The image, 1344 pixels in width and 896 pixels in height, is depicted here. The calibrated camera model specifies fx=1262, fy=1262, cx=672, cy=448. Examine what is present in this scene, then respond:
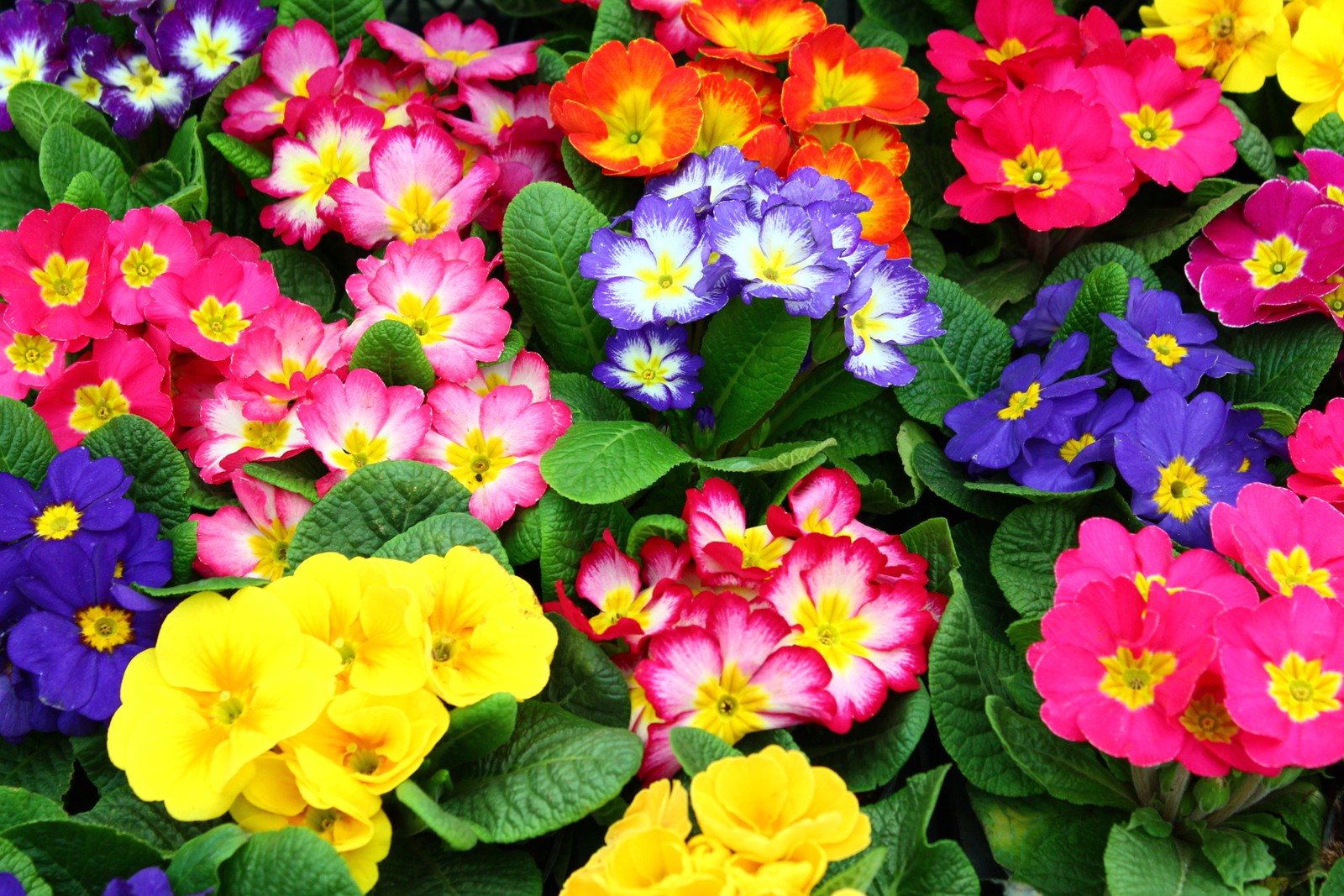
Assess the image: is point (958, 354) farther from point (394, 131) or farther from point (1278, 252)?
point (394, 131)

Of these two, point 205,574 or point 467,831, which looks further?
point 205,574

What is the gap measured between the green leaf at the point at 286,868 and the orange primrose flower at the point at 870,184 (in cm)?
107

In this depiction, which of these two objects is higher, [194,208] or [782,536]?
[194,208]

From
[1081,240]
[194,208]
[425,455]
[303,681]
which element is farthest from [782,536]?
[194,208]

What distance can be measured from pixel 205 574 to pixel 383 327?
356 millimetres

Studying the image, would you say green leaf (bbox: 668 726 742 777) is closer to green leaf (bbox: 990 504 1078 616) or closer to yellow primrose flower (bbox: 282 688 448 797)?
yellow primrose flower (bbox: 282 688 448 797)

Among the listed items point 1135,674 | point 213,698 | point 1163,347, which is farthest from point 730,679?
point 1163,347

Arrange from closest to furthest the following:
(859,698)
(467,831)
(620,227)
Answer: (467,831)
(859,698)
(620,227)

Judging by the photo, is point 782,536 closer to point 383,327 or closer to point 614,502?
point 614,502

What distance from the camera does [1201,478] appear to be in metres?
1.54

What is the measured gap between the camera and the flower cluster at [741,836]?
1043 mm

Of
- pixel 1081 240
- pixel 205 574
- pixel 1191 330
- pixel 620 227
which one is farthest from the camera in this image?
pixel 1081 240

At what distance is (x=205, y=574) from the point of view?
58.0 inches

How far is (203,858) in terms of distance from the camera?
115cm
